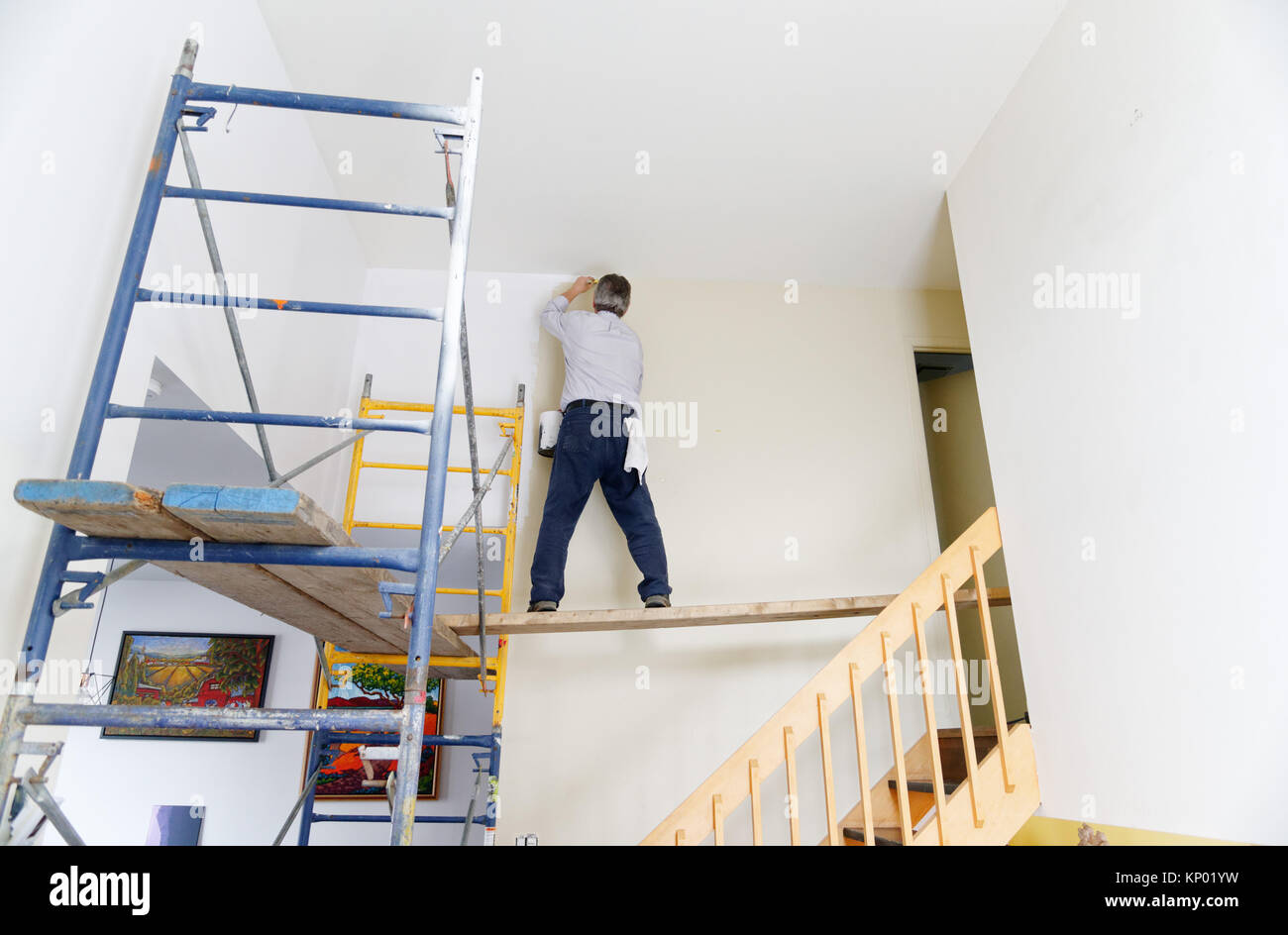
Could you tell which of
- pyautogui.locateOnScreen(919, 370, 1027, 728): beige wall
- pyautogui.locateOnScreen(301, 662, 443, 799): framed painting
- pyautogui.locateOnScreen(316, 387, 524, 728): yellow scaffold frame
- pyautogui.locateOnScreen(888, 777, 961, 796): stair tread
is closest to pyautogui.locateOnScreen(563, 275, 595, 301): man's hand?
pyautogui.locateOnScreen(316, 387, 524, 728): yellow scaffold frame

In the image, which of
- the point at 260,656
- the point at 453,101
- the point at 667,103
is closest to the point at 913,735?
the point at 667,103

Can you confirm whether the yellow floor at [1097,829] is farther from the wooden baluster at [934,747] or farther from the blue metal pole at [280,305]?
the blue metal pole at [280,305]

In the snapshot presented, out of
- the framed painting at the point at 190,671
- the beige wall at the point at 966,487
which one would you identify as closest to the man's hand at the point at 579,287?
the beige wall at the point at 966,487

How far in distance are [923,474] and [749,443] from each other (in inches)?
34.0

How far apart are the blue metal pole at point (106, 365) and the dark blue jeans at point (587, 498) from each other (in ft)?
5.32

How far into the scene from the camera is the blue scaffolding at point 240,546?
4.48 feet

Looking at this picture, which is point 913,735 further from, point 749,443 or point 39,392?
point 39,392

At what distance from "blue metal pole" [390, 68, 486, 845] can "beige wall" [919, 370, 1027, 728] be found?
323cm

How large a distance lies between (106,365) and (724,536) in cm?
250

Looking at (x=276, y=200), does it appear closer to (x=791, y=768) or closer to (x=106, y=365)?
(x=106, y=365)

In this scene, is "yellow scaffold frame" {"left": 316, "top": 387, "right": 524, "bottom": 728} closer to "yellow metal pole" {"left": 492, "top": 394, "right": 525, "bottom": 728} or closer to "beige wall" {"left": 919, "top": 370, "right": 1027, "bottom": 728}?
"yellow metal pole" {"left": 492, "top": 394, "right": 525, "bottom": 728}

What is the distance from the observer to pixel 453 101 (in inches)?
117

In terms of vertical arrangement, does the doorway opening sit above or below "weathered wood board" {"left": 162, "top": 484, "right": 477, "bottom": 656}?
above

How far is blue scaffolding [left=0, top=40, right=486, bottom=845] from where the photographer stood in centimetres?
137
